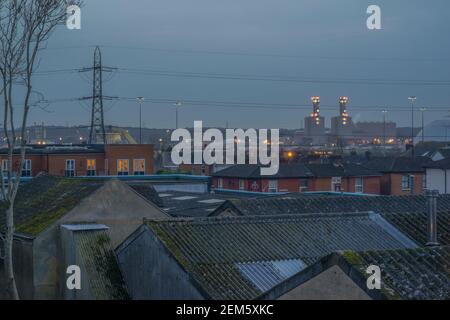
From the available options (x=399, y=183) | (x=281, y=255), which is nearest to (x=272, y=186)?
(x=399, y=183)

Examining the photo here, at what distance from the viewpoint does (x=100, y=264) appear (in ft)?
58.8

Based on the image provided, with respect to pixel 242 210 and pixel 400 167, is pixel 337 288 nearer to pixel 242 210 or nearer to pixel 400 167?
pixel 242 210

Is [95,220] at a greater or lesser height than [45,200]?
lesser

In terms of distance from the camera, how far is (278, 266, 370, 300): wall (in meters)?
9.61

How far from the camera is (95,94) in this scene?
52938 millimetres

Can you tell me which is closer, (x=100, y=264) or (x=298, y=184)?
(x=100, y=264)

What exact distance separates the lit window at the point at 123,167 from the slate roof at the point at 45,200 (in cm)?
2731

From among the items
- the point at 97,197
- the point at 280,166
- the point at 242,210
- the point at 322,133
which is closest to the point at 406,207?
the point at 242,210

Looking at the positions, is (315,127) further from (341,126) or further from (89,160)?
(89,160)

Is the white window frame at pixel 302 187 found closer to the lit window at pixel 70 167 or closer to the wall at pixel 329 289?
the lit window at pixel 70 167

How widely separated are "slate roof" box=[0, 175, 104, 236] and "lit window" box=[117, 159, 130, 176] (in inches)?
1075

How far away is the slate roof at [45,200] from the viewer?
20.8 meters

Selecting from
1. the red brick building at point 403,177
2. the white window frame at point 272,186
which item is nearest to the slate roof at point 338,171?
the red brick building at point 403,177

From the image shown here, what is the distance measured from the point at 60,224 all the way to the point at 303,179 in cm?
3434
